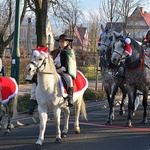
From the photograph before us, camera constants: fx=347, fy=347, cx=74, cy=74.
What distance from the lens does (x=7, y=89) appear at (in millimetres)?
8703

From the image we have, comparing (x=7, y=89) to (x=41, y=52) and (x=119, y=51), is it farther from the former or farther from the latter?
(x=119, y=51)

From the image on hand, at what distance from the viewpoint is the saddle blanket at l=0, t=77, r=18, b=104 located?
8602mm

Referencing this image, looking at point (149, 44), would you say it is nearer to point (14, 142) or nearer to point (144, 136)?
point (144, 136)

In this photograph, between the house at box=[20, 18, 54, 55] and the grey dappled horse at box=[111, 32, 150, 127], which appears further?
the house at box=[20, 18, 54, 55]

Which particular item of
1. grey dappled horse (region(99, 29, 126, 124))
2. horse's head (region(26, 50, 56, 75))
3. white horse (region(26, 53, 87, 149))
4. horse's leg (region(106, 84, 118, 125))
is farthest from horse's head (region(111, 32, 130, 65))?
horse's head (region(26, 50, 56, 75))

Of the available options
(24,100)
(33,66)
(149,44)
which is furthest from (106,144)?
(24,100)

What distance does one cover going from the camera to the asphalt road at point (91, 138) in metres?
7.68

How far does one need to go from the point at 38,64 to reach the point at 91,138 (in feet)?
8.57

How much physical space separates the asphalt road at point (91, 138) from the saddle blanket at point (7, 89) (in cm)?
98

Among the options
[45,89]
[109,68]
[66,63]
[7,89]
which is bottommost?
[7,89]

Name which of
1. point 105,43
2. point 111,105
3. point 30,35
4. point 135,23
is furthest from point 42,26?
point 30,35

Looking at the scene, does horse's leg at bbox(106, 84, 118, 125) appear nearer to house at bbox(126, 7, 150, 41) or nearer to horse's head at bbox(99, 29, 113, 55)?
horse's head at bbox(99, 29, 113, 55)

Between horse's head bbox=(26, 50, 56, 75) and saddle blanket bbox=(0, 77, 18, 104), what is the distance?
71.6 inches

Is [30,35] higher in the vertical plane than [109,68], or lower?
higher
